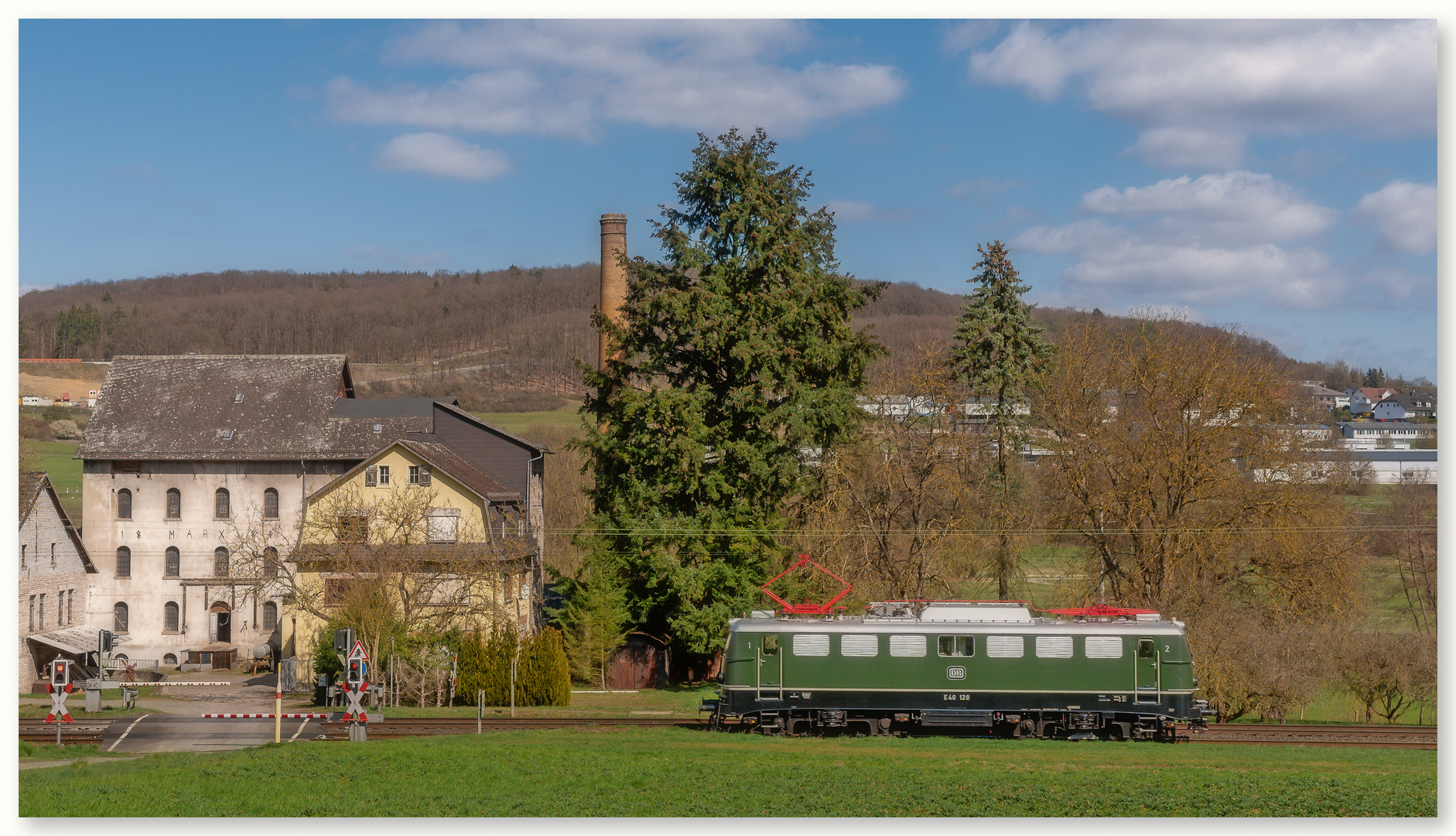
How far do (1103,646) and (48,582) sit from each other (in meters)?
39.8

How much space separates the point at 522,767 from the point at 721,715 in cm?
840

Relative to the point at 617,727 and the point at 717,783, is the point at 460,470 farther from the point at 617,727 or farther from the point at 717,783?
the point at 717,783

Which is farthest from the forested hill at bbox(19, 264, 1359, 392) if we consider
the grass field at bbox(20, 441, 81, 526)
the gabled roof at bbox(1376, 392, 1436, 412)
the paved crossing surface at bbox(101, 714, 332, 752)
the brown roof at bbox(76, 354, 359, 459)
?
the paved crossing surface at bbox(101, 714, 332, 752)

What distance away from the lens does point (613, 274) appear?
2416 inches

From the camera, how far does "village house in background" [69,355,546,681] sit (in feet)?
173

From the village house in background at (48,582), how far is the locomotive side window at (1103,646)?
35.6 metres

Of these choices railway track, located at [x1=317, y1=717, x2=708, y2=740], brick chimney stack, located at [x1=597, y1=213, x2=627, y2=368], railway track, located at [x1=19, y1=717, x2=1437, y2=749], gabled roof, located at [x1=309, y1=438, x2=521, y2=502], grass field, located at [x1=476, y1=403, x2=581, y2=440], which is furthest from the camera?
grass field, located at [x1=476, y1=403, x2=581, y2=440]

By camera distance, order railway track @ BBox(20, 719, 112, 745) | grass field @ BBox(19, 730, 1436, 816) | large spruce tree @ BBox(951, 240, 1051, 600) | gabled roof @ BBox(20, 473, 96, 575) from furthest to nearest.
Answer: large spruce tree @ BBox(951, 240, 1051, 600) < gabled roof @ BBox(20, 473, 96, 575) < railway track @ BBox(20, 719, 112, 745) < grass field @ BBox(19, 730, 1436, 816)

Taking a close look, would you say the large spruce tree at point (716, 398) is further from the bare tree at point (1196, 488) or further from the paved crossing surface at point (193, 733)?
the paved crossing surface at point (193, 733)

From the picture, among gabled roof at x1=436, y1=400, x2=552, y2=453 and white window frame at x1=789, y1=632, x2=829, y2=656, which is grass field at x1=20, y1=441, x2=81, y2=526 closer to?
gabled roof at x1=436, y1=400, x2=552, y2=453

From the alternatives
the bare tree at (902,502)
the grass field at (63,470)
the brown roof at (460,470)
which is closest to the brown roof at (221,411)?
the brown roof at (460,470)

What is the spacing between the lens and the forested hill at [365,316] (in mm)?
100375

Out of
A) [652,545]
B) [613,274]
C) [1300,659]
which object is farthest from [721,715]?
[613,274]

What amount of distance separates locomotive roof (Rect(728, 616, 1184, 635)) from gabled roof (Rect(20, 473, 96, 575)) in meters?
29.3
